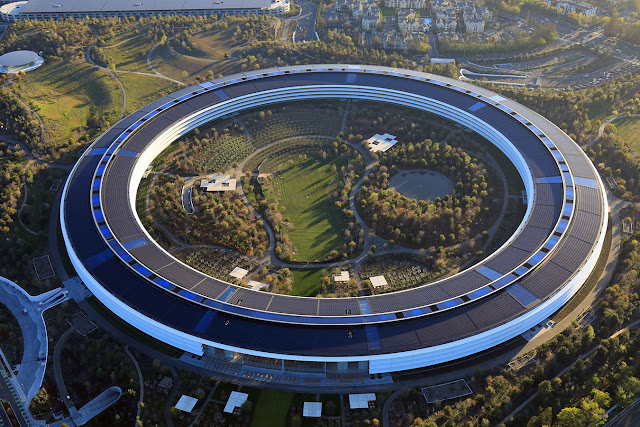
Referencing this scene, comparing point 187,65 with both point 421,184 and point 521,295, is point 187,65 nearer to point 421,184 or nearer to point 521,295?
point 421,184

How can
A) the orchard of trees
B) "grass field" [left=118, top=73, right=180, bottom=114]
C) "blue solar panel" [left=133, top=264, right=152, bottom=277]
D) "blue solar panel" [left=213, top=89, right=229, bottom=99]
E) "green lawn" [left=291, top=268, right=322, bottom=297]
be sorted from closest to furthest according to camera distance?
1. "blue solar panel" [left=133, top=264, right=152, bottom=277]
2. "green lawn" [left=291, top=268, right=322, bottom=297]
3. the orchard of trees
4. "blue solar panel" [left=213, top=89, right=229, bottom=99]
5. "grass field" [left=118, top=73, right=180, bottom=114]

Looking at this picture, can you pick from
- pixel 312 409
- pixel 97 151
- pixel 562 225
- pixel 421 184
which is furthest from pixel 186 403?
pixel 562 225

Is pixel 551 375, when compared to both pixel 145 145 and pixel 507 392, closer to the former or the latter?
pixel 507 392

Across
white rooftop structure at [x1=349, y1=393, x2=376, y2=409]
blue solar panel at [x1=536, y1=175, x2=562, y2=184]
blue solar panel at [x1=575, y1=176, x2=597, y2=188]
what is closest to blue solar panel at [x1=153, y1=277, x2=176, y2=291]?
white rooftop structure at [x1=349, y1=393, x2=376, y2=409]

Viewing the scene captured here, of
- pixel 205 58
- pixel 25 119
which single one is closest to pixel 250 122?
pixel 205 58

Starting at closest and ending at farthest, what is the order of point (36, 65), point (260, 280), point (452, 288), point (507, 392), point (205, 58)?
point (507, 392), point (452, 288), point (260, 280), point (36, 65), point (205, 58)

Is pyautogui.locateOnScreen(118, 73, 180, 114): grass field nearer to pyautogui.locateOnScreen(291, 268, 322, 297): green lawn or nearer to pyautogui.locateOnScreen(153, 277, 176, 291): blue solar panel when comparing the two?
pyautogui.locateOnScreen(153, 277, 176, 291): blue solar panel
